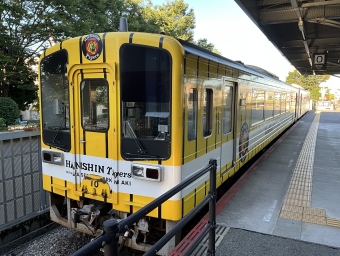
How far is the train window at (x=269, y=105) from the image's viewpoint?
878cm

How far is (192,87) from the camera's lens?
3668mm

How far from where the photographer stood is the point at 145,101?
11.4 feet

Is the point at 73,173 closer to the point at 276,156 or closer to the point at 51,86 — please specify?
the point at 51,86

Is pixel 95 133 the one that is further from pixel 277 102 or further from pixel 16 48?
pixel 16 48

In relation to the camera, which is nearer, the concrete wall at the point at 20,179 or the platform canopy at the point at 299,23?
the concrete wall at the point at 20,179

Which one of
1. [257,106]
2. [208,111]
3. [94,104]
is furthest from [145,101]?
[257,106]

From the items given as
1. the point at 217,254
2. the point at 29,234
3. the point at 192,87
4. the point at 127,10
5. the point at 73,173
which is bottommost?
the point at 29,234

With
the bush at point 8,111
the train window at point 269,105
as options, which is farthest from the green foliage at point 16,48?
the train window at point 269,105

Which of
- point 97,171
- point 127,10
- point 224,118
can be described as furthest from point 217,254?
point 127,10

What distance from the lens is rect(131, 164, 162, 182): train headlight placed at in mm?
3383

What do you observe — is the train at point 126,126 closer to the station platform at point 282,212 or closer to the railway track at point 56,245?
the railway track at point 56,245

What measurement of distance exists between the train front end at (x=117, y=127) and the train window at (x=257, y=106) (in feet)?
13.1

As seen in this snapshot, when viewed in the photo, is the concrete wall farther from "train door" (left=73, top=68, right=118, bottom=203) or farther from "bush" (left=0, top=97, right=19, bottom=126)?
"bush" (left=0, top=97, right=19, bottom=126)

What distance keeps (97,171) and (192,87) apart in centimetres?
157
